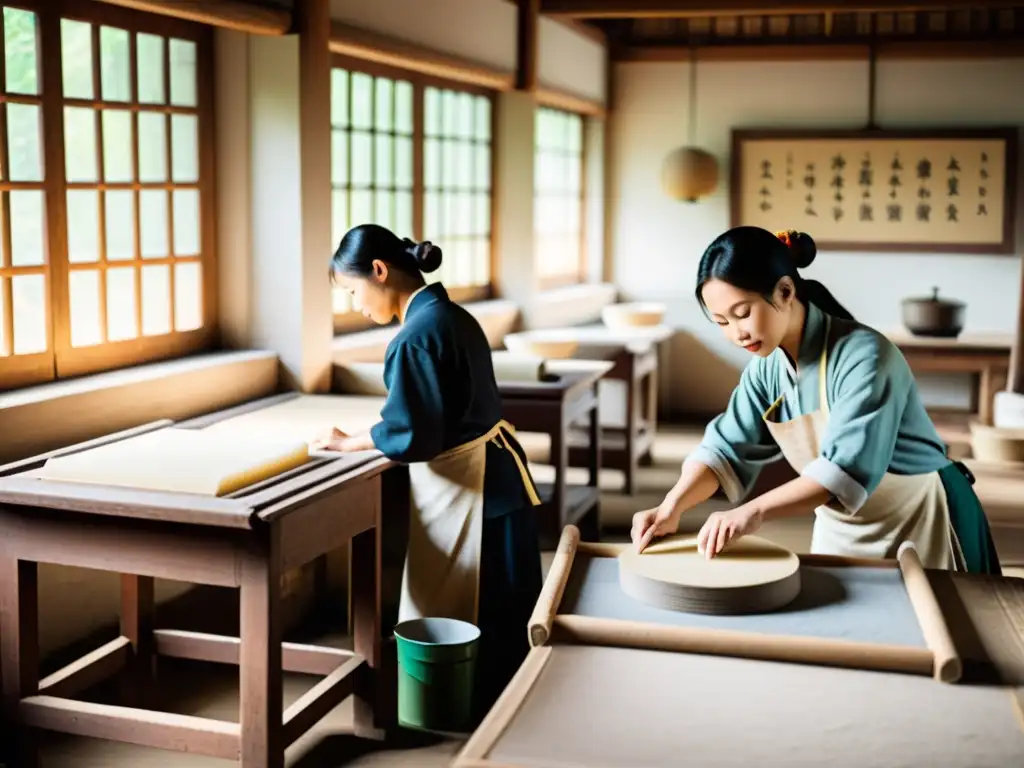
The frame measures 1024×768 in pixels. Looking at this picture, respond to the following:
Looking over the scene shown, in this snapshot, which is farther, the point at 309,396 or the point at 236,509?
the point at 309,396

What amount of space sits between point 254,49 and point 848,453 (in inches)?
111

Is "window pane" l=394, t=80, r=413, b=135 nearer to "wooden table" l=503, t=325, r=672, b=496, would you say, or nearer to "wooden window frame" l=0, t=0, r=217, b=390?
"wooden table" l=503, t=325, r=672, b=496

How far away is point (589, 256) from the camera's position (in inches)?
315

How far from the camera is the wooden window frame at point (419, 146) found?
4.93 m

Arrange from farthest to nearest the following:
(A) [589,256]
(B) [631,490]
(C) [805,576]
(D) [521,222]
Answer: (A) [589,256]
(D) [521,222]
(B) [631,490]
(C) [805,576]

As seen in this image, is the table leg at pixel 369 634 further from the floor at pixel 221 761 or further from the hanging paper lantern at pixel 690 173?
the hanging paper lantern at pixel 690 173

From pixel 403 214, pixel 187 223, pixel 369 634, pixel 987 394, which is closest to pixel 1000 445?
pixel 987 394

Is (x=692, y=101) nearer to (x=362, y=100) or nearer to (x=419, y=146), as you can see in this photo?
(x=419, y=146)

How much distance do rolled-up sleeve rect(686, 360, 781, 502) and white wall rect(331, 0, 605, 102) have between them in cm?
264

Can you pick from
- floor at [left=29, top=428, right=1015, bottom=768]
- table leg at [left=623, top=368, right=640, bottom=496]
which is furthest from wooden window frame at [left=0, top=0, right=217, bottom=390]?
table leg at [left=623, top=368, right=640, bottom=496]

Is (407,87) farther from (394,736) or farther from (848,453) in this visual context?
(848,453)

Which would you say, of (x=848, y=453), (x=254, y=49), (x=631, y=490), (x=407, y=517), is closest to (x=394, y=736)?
(x=407, y=517)

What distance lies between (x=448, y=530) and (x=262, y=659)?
2.47 feet

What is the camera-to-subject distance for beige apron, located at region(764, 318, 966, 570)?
2.21 m
